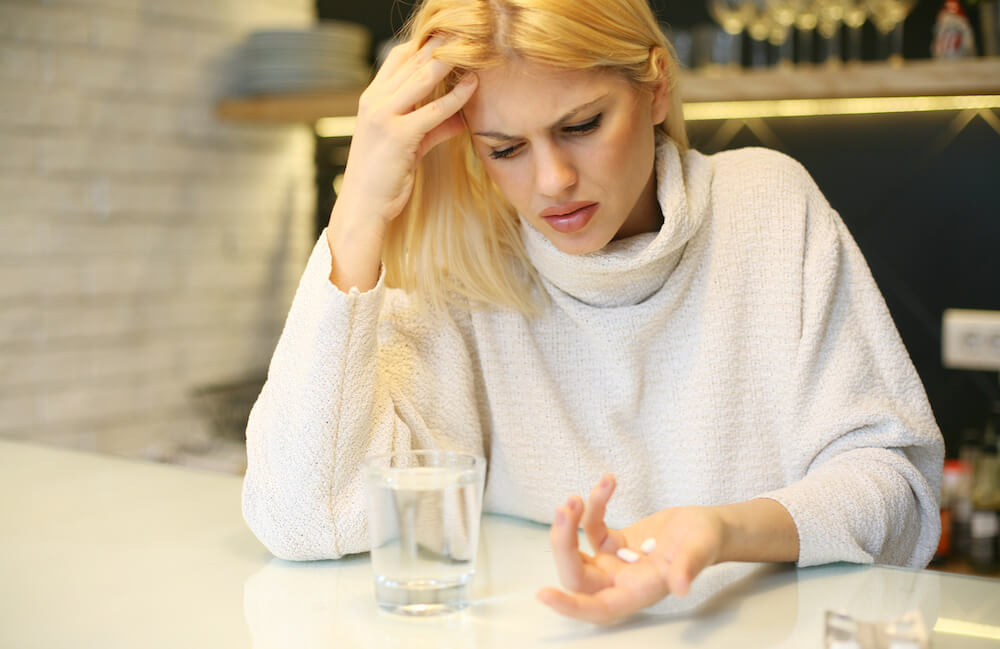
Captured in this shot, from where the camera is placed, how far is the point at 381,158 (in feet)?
3.52

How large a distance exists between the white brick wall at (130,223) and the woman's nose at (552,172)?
1.64 meters

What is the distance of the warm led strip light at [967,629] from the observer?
669mm

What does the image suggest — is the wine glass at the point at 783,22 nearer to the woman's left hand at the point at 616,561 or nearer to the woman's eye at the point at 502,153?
the woman's eye at the point at 502,153

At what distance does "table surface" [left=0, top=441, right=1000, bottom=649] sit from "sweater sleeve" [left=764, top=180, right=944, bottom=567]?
12 centimetres

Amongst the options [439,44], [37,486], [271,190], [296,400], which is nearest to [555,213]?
[439,44]

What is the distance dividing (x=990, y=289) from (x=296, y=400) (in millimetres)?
1887

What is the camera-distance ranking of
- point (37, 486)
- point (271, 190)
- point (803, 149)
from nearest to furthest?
1. point (37, 486)
2. point (803, 149)
3. point (271, 190)

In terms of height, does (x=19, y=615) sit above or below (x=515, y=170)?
below

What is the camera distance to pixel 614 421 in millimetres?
1214

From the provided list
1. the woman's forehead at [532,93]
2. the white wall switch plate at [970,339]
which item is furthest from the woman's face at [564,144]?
the white wall switch plate at [970,339]

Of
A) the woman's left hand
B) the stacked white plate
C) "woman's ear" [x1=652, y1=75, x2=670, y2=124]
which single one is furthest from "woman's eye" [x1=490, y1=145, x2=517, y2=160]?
the stacked white plate

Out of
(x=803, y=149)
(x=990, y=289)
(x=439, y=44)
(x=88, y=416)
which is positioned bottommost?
(x=88, y=416)

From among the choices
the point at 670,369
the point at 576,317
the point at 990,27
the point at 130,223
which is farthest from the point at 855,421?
the point at 130,223

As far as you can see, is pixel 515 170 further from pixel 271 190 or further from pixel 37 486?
pixel 271 190
